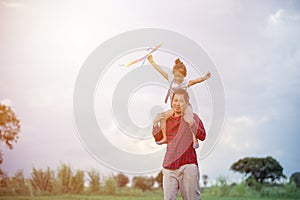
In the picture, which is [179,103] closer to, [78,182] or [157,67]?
[157,67]

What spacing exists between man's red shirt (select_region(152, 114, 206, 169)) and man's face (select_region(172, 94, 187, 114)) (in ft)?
0.22

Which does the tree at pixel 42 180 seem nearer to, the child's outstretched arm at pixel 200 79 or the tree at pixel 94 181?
the tree at pixel 94 181

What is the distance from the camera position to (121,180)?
24.2 ft

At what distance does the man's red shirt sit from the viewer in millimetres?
3697

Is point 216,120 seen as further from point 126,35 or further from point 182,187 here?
point 126,35

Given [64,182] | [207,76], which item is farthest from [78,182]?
[207,76]

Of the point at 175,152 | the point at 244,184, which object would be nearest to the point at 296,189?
the point at 244,184

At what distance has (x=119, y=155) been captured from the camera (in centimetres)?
459

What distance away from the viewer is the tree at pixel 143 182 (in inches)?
305

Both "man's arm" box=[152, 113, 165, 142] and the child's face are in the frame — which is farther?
the child's face

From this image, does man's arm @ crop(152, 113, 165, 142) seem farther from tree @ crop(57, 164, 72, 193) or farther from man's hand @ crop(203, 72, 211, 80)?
tree @ crop(57, 164, 72, 193)

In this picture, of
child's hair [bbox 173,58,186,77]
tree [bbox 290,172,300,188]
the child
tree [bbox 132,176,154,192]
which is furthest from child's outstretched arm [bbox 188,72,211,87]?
tree [bbox 290,172,300,188]

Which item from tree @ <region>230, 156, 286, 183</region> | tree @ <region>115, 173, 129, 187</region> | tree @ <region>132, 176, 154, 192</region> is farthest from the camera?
tree @ <region>230, 156, 286, 183</region>

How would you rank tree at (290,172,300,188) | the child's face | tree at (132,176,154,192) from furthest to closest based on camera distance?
tree at (132,176,154,192) → tree at (290,172,300,188) → the child's face
